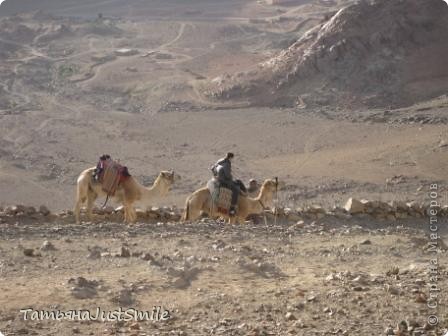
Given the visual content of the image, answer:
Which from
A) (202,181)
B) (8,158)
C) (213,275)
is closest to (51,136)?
(8,158)

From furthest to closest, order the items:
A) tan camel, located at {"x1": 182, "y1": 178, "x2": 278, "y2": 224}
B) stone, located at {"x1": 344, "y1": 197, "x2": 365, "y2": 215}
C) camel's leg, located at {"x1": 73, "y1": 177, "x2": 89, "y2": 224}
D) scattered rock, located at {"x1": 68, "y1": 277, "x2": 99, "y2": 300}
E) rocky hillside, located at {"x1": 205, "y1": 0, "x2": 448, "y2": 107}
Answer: rocky hillside, located at {"x1": 205, "y1": 0, "x2": 448, "y2": 107}
stone, located at {"x1": 344, "y1": 197, "x2": 365, "y2": 215}
camel's leg, located at {"x1": 73, "y1": 177, "x2": 89, "y2": 224}
tan camel, located at {"x1": 182, "y1": 178, "x2": 278, "y2": 224}
scattered rock, located at {"x1": 68, "y1": 277, "x2": 99, "y2": 300}

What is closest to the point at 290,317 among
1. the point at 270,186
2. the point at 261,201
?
the point at 261,201

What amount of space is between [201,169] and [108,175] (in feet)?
27.1

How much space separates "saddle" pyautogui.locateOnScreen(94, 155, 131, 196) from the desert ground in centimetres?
125

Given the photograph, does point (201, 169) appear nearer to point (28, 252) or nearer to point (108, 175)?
point (108, 175)

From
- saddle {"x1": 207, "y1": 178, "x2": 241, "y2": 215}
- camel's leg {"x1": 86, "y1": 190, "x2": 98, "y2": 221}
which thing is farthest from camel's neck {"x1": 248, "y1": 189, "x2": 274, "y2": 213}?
camel's leg {"x1": 86, "y1": 190, "x2": 98, "y2": 221}

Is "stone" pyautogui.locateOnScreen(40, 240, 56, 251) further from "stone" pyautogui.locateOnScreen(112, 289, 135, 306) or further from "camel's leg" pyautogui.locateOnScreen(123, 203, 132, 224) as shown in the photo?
"camel's leg" pyautogui.locateOnScreen(123, 203, 132, 224)

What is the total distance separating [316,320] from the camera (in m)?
6.52

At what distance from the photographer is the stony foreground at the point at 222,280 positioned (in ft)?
21.2

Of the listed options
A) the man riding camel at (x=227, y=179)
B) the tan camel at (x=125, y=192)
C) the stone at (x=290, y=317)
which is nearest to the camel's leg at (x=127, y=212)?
the tan camel at (x=125, y=192)

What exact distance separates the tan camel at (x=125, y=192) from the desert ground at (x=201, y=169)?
45.1 inches

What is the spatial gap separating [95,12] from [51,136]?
1359 inches

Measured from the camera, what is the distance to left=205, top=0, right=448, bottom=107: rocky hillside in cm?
2691

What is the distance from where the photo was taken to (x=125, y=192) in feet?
40.5
